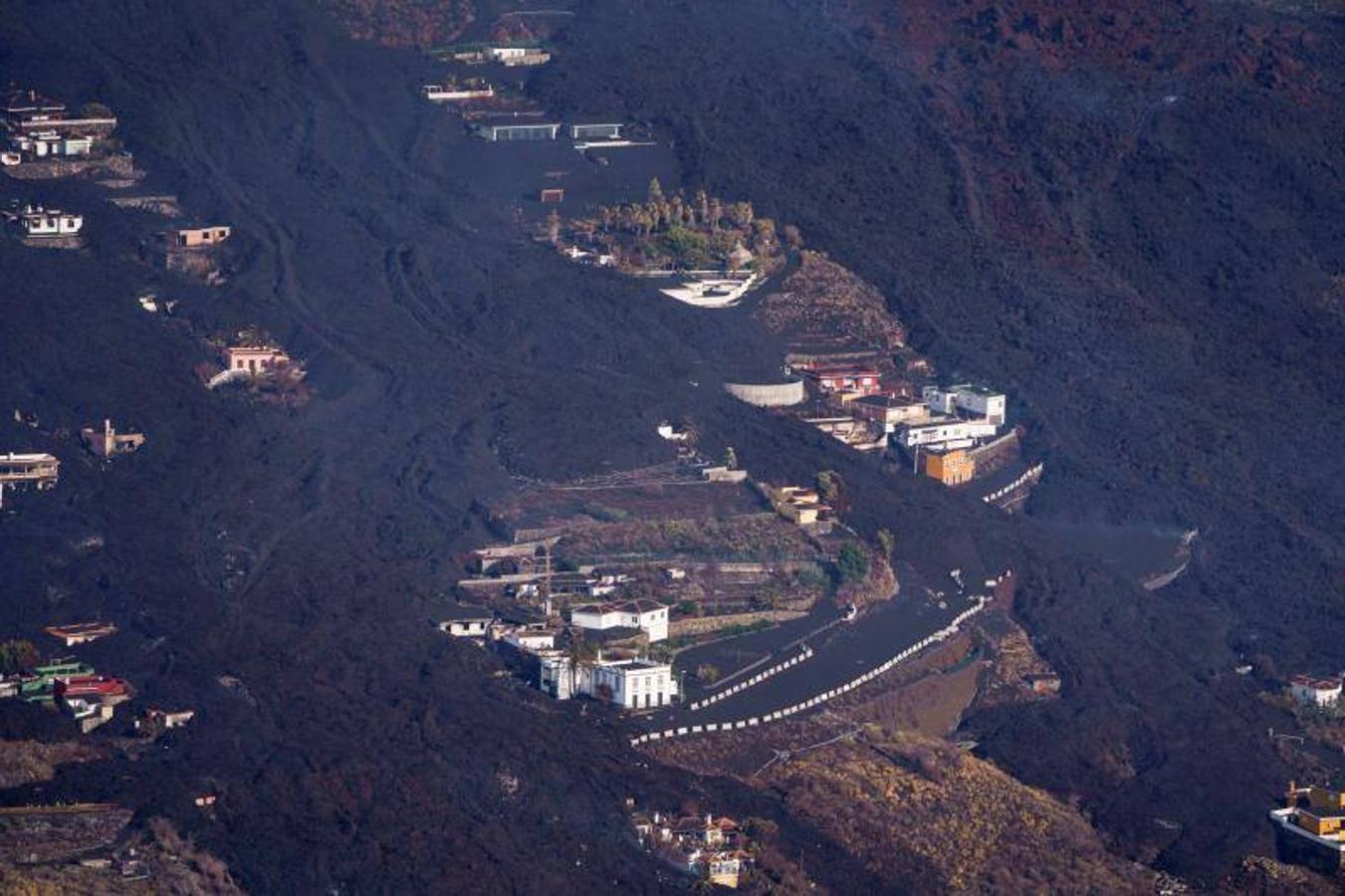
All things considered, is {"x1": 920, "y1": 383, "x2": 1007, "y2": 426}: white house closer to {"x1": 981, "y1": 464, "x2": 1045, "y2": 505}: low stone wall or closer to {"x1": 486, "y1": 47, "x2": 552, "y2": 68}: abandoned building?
{"x1": 981, "y1": 464, "x2": 1045, "y2": 505}: low stone wall

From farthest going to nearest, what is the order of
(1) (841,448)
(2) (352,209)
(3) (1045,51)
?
(3) (1045,51) < (2) (352,209) < (1) (841,448)

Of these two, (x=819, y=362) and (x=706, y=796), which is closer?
(x=706, y=796)

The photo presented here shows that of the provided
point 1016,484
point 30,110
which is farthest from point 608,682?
point 30,110

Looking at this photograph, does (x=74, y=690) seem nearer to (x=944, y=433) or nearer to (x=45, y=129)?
(x=944, y=433)

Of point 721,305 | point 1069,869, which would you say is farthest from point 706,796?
point 721,305

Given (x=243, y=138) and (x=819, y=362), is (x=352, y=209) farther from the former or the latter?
(x=819, y=362)

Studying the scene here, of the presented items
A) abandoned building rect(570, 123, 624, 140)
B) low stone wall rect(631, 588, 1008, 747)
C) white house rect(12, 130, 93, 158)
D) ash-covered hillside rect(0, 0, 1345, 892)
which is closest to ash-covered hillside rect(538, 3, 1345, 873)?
ash-covered hillside rect(0, 0, 1345, 892)
